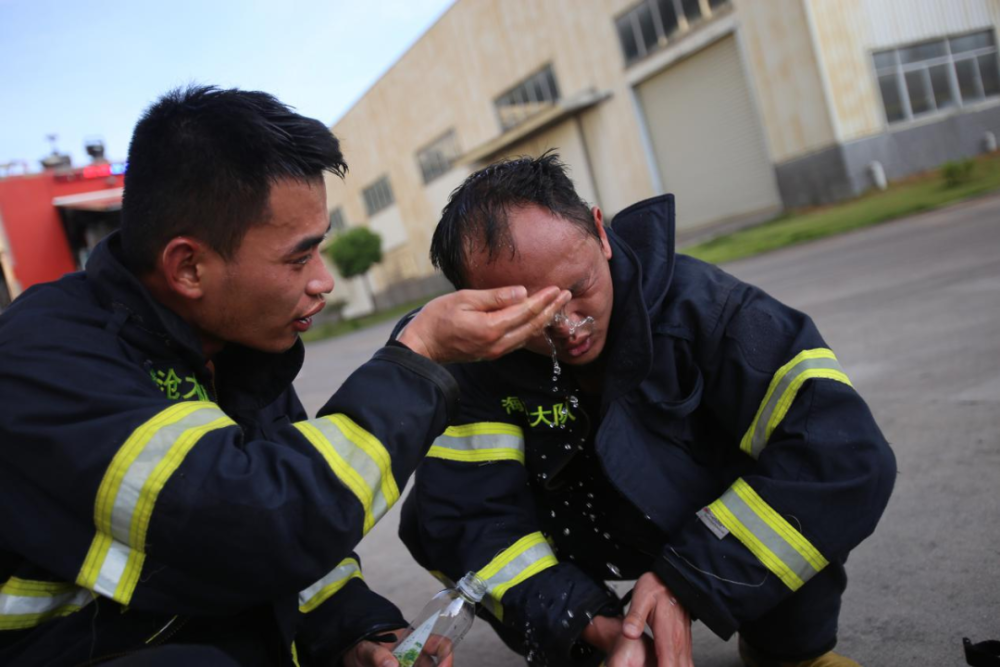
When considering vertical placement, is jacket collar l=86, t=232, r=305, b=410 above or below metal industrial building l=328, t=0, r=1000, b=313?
below

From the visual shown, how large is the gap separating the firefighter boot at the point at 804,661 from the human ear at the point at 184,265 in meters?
1.68

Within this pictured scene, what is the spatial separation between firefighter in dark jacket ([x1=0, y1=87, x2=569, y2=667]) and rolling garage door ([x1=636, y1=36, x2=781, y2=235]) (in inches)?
783

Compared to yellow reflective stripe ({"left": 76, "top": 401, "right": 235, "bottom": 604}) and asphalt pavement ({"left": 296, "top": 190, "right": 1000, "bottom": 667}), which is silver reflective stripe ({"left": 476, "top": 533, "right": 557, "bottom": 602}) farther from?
yellow reflective stripe ({"left": 76, "top": 401, "right": 235, "bottom": 604})

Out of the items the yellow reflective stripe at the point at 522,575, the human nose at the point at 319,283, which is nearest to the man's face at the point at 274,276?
the human nose at the point at 319,283

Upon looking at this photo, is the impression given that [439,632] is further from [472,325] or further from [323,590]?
[472,325]

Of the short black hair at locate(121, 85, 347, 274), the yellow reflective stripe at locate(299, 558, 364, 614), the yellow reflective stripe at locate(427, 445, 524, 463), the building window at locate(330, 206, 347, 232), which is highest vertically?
the building window at locate(330, 206, 347, 232)

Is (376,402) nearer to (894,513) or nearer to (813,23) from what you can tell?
(894,513)

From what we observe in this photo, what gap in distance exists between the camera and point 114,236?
6.31 ft

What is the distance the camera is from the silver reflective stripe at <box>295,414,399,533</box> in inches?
60.0

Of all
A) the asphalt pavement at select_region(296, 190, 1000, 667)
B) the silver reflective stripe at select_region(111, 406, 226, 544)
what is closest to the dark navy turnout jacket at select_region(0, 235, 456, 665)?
the silver reflective stripe at select_region(111, 406, 226, 544)

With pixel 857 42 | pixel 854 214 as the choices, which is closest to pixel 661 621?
pixel 854 214

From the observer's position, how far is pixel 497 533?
2150 millimetres

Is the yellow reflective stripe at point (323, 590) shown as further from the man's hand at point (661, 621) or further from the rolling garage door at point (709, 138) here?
the rolling garage door at point (709, 138)

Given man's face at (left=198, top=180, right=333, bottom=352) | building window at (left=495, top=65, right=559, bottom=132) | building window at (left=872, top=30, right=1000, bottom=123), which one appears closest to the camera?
man's face at (left=198, top=180, right=333, bottom=352)
